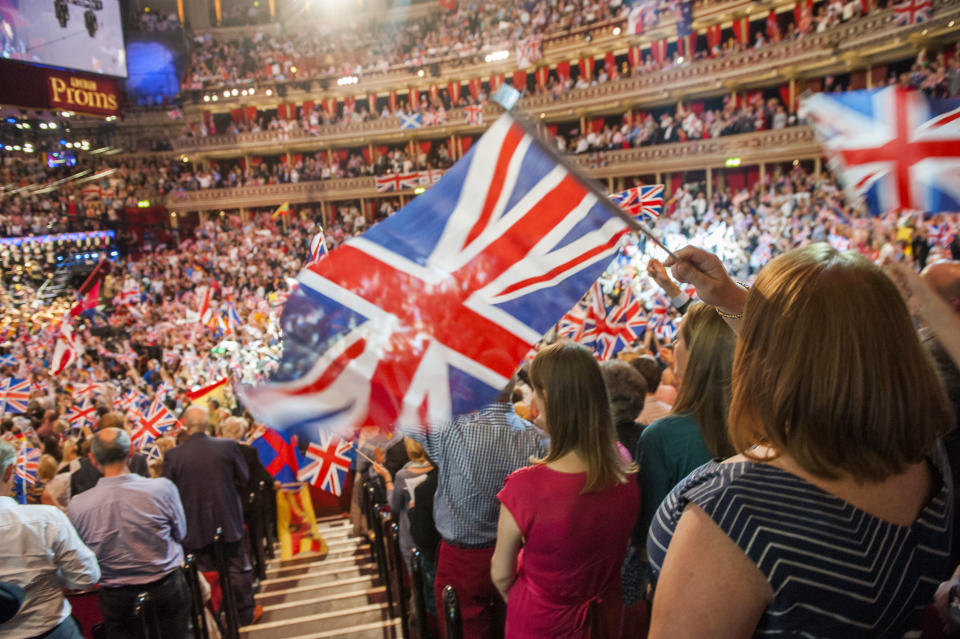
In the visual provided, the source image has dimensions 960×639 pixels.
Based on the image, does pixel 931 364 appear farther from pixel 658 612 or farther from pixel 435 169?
pixel 435 169

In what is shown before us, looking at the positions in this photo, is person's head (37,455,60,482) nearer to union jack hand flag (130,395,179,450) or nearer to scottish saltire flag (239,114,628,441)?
union jack hand flag (130,395,179,450)

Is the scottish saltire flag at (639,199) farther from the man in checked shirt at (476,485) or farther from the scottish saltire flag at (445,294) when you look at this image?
the scottish saltire flag at (445,294)

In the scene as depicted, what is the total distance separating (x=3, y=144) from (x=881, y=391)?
38553 mm

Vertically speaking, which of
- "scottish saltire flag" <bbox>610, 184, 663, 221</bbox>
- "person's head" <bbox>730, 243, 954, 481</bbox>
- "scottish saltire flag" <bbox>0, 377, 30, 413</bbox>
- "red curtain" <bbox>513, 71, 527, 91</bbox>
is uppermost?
"red curtain" <bbox>513, 71, 527, 91</bbox>

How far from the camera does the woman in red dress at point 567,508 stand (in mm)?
2221

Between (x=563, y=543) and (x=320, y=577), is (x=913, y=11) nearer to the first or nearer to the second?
(x=320, y=577)

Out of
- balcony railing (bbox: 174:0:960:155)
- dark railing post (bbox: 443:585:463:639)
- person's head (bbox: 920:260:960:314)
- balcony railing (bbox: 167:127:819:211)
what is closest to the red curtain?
balcony railing (bbox: 174:0:960:155)

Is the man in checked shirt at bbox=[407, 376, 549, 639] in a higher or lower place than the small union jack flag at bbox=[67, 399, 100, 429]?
higher

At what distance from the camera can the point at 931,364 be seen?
3.75ft

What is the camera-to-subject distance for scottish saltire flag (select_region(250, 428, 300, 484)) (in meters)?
5.89

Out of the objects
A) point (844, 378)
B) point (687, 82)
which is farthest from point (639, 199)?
point (687, 82)

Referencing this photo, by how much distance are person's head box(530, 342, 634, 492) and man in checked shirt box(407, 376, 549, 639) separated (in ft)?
2.17

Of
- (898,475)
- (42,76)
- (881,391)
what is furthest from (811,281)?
(42,76)

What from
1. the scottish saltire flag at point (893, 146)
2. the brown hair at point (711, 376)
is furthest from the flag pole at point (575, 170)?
the scottish saltire flag at point (893, 146)
